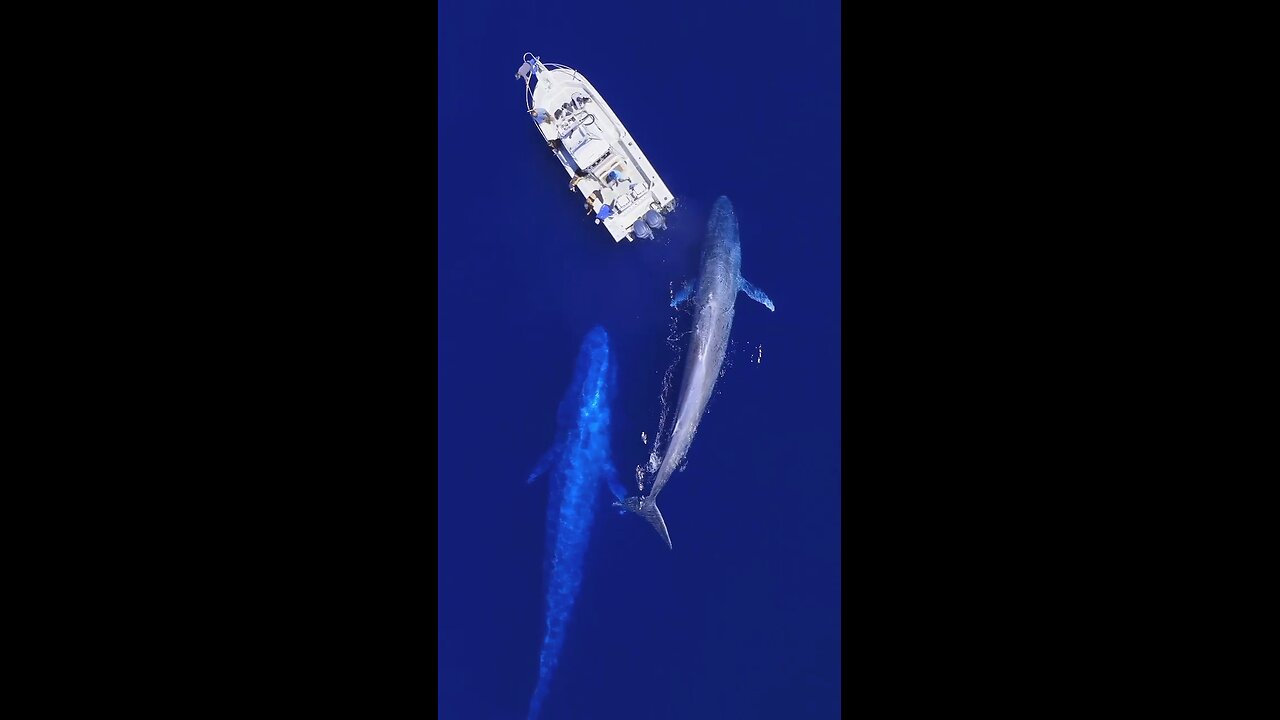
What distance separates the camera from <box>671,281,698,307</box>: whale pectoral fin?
25.3 meters

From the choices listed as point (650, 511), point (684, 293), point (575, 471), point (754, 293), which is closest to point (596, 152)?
point (684, 293)

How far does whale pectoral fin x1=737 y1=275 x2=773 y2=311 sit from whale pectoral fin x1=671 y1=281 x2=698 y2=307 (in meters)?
1.38

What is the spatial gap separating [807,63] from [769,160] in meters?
3.04

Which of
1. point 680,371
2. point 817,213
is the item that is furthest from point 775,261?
point 680,371

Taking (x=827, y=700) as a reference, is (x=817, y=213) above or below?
above

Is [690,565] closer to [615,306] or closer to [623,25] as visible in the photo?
[615,306]

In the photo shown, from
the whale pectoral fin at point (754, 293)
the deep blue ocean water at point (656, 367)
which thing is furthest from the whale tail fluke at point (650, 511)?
the whale pectoral fin at point (754, 293)

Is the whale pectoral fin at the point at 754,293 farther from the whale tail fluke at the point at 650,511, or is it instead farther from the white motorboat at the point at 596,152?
the whale tail fluke at the point at 650,511

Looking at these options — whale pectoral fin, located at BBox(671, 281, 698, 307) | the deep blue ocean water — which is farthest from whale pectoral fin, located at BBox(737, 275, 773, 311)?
whale pectoral fin, located at BBox(671, 281, 698, 307)

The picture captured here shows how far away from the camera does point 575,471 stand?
25.6 m

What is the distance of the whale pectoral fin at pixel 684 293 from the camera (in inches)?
997

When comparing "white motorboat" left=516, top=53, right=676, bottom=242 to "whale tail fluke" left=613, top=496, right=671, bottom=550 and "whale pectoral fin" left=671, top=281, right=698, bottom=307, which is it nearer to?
"whale pectoral fin" left=671, top=281, right=698, bottom=307

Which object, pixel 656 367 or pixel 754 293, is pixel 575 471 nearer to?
pixel 656 367

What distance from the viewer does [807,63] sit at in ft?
83.3
